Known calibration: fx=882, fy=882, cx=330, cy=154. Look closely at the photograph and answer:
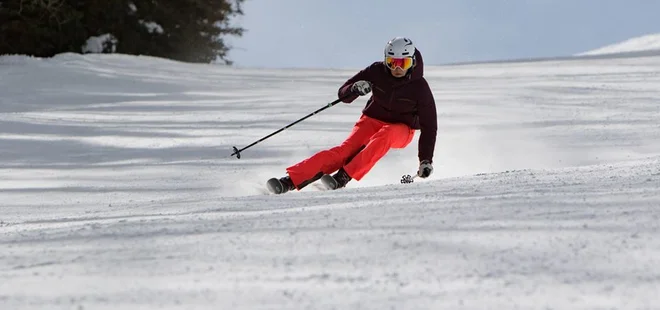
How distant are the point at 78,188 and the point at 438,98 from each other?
611 cm

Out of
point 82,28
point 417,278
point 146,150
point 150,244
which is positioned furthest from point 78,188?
point 82,28

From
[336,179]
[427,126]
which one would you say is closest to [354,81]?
[427,126]

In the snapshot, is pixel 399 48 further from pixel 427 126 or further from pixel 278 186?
pixel 278 186

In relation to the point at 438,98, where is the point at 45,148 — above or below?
below

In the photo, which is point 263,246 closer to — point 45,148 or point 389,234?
point 389,234

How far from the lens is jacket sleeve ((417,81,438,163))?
6.47 m

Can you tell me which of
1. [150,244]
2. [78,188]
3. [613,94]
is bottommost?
[78,188]

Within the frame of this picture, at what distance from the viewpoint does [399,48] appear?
21.5 ft

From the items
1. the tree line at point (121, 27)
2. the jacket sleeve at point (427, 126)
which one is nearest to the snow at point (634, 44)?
the tree line at point (121, 27)

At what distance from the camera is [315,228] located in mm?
3092

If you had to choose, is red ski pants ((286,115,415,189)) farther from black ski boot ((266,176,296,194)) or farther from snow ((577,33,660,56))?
snow ((577,33,660,56))

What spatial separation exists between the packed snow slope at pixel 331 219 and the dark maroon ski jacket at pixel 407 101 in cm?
87

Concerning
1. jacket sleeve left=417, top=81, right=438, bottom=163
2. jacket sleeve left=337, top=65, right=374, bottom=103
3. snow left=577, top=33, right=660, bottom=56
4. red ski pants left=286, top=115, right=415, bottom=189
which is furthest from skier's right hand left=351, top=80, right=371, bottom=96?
snow left=577, top=33, right=660, bottom=56

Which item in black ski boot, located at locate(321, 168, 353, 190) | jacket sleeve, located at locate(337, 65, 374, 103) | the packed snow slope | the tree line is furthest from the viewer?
the tree line
